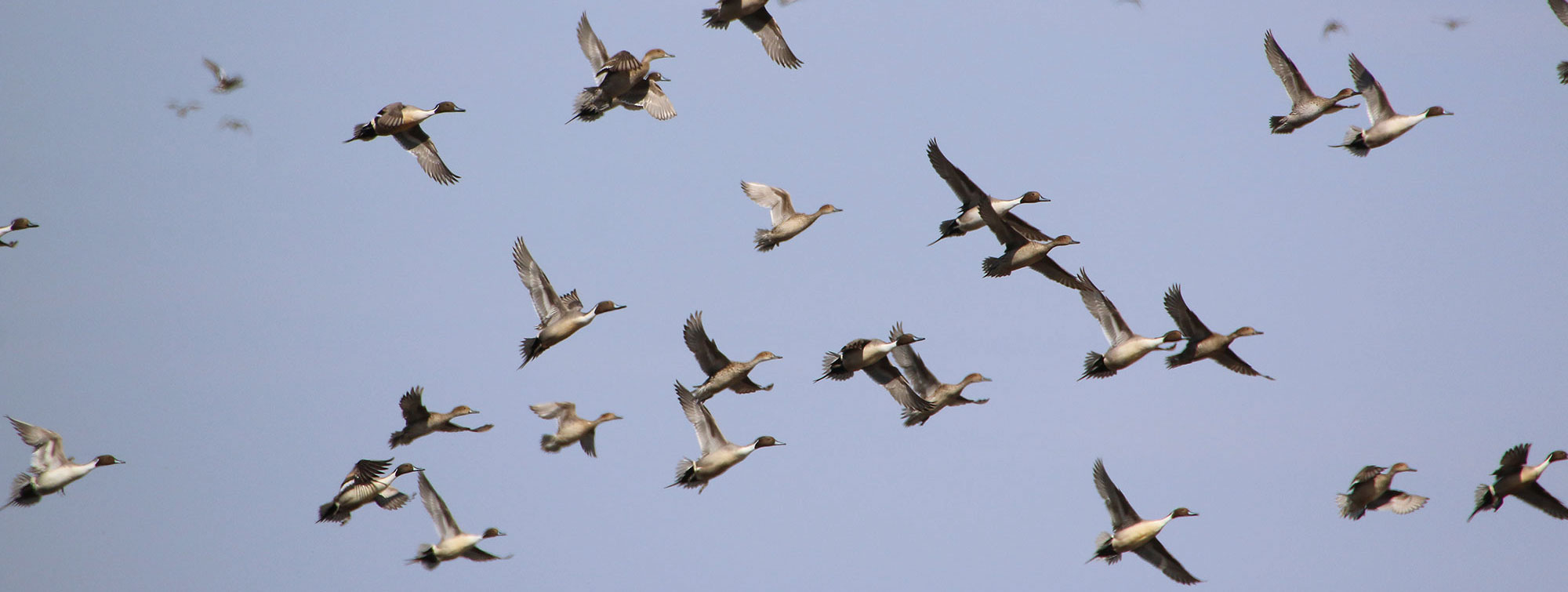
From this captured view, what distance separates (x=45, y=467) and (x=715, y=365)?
10892mm

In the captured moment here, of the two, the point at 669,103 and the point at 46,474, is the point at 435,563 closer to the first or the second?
the point at 46,474

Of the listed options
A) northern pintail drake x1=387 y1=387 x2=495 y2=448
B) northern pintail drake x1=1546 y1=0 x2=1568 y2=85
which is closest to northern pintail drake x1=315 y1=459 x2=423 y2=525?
northern pintail drake x1=387 y1=387 x2=495 y2=448

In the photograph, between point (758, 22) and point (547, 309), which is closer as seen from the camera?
point (547, 309)

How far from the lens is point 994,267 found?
25.2 metres

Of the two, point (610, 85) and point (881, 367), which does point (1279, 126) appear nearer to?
point (881, 367)

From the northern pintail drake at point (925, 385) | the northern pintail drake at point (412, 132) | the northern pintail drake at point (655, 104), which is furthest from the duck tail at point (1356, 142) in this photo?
the northern pintail drake at point (412, 132)

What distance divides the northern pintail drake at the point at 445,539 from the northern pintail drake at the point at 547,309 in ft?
10.2

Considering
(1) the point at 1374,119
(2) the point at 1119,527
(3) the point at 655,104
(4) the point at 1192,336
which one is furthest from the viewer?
(3) the point at 655,104

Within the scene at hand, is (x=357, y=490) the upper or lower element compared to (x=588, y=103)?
lower

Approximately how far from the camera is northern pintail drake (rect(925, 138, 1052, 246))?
2422cm

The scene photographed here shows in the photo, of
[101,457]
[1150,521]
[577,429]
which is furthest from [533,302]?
[1150,521]

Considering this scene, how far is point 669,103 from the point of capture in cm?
3009

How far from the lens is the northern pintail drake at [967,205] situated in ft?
79.5

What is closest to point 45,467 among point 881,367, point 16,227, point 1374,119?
point 16,227
